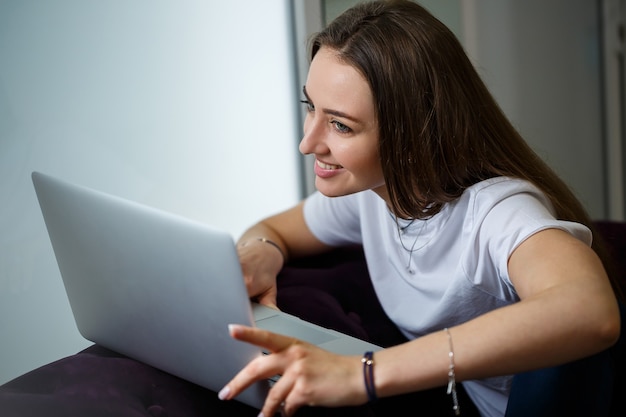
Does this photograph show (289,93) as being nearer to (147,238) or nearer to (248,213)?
(248,213)

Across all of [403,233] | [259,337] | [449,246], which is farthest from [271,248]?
[259,337]

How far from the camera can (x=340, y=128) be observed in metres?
1.28

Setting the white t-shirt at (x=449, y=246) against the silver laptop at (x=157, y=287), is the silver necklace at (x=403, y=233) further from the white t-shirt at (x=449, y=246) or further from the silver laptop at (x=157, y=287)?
the silver laptop at (x=157, y=287)

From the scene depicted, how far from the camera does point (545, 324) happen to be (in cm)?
96

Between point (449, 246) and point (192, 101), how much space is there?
834 millimetres

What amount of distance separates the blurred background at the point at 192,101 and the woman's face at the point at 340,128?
52 cm

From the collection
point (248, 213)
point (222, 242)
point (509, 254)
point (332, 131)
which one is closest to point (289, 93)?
point (248, 213)

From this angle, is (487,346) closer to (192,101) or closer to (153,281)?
(153,281)

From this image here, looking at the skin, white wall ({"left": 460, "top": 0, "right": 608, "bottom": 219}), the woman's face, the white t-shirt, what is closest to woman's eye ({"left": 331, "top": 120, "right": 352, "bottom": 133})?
the woman's face

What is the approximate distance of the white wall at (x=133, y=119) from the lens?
1.41 m

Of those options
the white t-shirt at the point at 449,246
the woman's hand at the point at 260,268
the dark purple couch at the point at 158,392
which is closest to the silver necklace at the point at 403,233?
the white t-shirt at the point at 449,246

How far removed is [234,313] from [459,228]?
53 centimetres

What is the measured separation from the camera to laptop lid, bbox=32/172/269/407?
952 millimetres

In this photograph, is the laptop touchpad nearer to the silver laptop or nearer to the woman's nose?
the silver laptop
